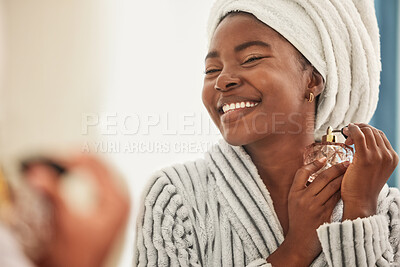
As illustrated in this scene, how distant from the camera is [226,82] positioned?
0.94 metres

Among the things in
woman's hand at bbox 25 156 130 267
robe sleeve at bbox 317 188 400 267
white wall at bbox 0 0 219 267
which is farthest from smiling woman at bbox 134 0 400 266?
white wall at bbox 0 0 219 267

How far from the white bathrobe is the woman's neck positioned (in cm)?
4

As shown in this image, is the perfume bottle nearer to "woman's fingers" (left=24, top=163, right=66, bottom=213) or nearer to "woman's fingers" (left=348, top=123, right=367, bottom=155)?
"woman's fingers" (left=348, top=123, right=367, bottom=155)

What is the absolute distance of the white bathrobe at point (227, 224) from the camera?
0.87m

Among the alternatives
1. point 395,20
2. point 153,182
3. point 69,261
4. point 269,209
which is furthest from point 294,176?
point 395,20

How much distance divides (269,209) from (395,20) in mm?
948

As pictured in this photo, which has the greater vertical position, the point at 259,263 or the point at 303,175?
the point at 303,175

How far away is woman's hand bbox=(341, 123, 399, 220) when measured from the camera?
0.90m

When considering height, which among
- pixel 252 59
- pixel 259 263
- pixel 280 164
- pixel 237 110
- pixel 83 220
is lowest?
pixel 259 263

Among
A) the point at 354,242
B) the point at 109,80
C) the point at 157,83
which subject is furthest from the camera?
the point at 157,83

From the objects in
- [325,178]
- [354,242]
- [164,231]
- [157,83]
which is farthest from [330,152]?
[157,83]

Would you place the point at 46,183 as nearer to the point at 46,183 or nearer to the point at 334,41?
the point at 46,183

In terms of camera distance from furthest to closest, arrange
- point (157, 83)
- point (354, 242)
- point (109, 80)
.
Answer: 1. point (157, 83)
2. point (109, 80)
3. point (354, 242)

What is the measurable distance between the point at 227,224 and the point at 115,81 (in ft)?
1.58
